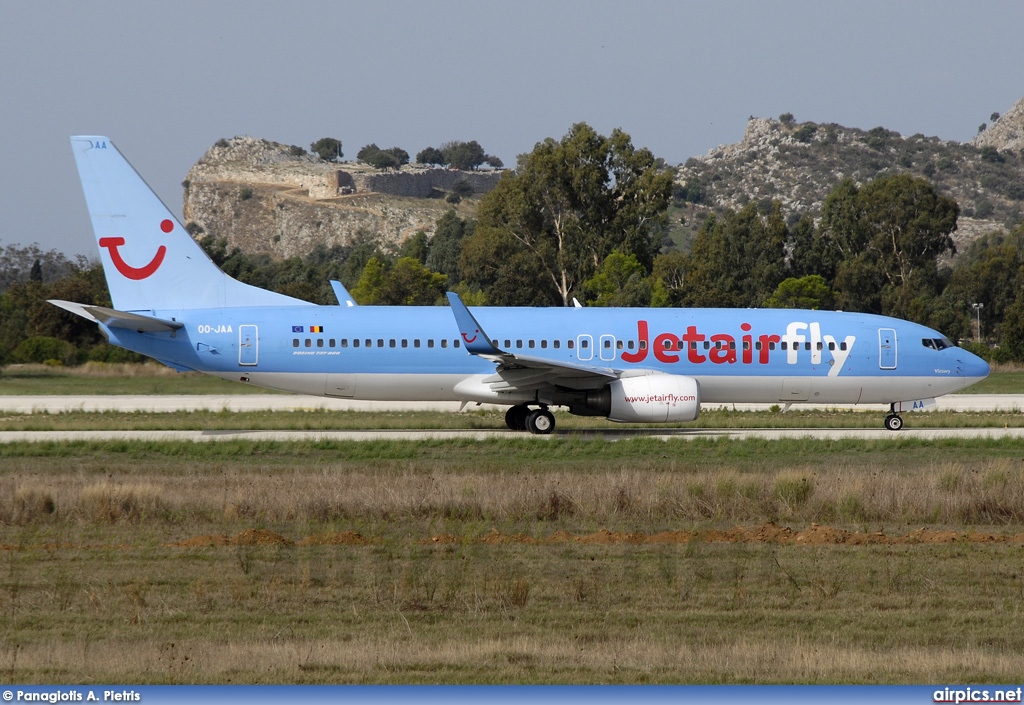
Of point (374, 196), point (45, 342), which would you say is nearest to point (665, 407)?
point (45, 342)

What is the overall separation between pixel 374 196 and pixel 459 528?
588ft

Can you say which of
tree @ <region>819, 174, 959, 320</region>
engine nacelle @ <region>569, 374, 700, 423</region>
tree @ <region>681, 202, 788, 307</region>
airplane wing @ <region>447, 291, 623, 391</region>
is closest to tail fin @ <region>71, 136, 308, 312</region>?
airplane wing @ <region>447, 291, 623, 391</region>

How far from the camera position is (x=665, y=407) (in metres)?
26.1

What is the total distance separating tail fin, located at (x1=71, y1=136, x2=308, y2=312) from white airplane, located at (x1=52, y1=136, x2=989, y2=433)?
0.03 metres

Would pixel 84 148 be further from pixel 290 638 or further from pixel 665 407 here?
pixel 290 638

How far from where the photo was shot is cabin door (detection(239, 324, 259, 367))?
1096 inches

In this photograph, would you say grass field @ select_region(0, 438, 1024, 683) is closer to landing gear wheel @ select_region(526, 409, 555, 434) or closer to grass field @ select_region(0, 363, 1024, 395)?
landing gear wheel @ select_region(526, 409, 555, 434)

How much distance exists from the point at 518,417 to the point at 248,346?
677cm

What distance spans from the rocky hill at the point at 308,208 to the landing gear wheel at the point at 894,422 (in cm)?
15438

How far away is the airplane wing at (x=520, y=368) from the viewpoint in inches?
1022

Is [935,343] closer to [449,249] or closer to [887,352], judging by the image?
[887,352]

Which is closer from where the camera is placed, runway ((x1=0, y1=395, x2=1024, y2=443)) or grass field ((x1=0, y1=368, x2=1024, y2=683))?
grass field ((x1=0, y1=368, x2=1024, y2=683))

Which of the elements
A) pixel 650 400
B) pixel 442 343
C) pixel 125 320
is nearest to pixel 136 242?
pixel 125 320

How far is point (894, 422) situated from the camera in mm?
29438
